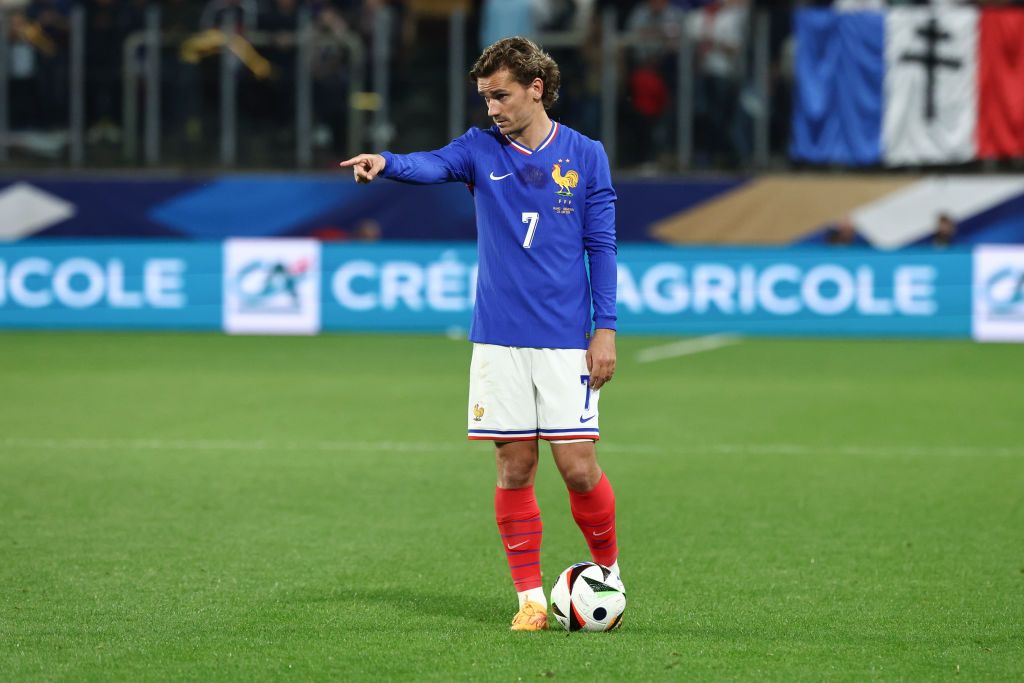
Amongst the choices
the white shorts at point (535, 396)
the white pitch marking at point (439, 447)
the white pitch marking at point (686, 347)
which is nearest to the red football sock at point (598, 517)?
the white shorts at point (535, 396)

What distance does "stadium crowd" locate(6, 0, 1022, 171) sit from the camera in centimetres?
2158

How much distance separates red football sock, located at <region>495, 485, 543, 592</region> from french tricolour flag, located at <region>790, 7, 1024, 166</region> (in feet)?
53.7

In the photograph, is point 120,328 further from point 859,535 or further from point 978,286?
point 859,535

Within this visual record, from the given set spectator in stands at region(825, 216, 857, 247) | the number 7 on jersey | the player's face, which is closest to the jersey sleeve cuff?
the player's face

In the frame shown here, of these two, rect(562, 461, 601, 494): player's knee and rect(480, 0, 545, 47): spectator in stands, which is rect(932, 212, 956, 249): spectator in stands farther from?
rect(562, 461, 601, 494): player's knee

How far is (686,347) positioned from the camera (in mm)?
18219

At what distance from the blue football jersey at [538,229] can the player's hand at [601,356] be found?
50 millimetres

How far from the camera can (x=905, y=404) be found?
44.1 feet

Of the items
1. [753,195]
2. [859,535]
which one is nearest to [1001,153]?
[753,195]

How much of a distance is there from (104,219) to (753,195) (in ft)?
29.8

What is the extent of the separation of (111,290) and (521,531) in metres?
14.4

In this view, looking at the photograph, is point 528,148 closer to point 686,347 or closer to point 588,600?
point 588,600

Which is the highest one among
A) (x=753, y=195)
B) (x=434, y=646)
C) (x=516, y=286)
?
(x=753, y=195)

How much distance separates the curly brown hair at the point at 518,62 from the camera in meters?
5.70
